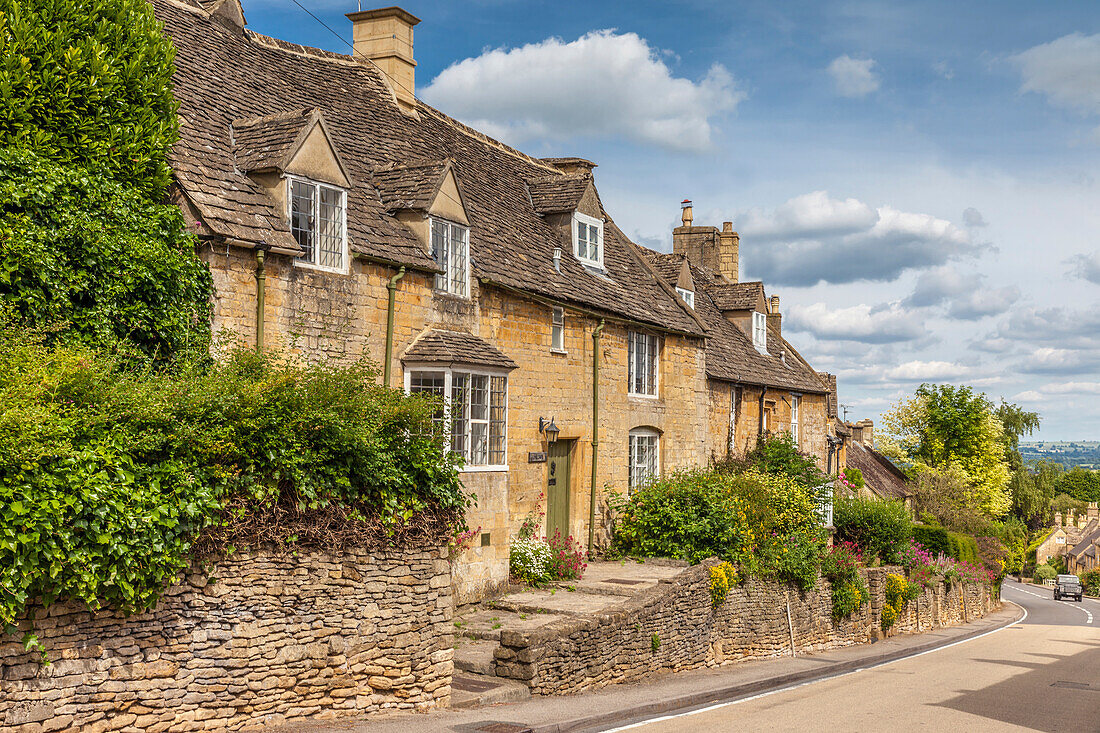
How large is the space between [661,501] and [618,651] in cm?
703

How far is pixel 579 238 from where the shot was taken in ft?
74.4

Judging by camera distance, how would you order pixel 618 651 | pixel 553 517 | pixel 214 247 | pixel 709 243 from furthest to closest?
pixel 709 243, pixel 553 517, pixel 618 651, pixel 214 247

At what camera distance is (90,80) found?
11539mm

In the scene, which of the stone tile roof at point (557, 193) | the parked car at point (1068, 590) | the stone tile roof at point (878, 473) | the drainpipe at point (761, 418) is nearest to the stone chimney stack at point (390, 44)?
the stone tile roof at point (557, 193)

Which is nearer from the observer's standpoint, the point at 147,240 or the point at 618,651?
the point at 147,240

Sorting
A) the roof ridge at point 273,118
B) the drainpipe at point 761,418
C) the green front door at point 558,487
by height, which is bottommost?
the green front door at point 558,487

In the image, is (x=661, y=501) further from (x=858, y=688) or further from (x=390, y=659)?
(x=390, y=659)

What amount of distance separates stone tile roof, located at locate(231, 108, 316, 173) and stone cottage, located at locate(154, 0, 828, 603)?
1.6 inches

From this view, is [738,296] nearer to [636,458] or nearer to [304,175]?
[636,458]

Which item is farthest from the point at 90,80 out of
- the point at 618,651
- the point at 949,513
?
the point at 949,513

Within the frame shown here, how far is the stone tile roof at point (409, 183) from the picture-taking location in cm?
1605

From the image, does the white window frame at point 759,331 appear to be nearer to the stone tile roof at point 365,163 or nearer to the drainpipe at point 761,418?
the drainpipe at point 761,418

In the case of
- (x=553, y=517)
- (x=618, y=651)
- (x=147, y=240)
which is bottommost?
(x=618, y=651)

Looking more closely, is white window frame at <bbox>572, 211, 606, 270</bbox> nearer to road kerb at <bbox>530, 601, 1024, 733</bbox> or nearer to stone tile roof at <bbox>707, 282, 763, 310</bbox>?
stone tile roof at <bbox>707, 282, 763, 310</bbox>
